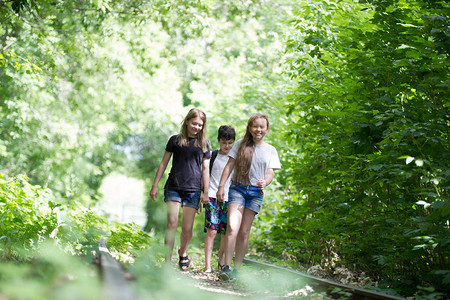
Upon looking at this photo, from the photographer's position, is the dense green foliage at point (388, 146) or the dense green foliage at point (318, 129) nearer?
the dense green foliage at point (388, 146)

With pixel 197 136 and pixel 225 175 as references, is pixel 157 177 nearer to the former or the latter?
pixel 197 136

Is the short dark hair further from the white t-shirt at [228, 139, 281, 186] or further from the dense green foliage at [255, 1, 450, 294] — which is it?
the dense green foliage at [255, 1, 450, 294]

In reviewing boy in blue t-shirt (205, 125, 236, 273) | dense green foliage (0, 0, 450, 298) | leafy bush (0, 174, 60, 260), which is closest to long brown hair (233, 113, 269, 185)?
boy in blue t-shirt (205, 125, 236, 273)

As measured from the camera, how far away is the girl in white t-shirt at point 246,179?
682 centimetres

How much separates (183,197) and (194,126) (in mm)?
987

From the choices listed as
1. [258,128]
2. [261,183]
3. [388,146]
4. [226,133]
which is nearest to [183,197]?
[226,133]

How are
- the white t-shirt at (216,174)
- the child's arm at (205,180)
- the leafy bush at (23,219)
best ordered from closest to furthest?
1. the leafy bush at (23,219)
2. the child's arm at (205,180)
3. the white t-shirt at (216,174)

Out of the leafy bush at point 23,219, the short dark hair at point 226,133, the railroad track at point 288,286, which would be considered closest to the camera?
→ the railroad track at point 288,286

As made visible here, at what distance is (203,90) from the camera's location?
95.1 feet

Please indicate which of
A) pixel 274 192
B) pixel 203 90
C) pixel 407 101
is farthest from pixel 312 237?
pixel 203 90

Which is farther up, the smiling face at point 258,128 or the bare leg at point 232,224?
the smiling face at point 258,128

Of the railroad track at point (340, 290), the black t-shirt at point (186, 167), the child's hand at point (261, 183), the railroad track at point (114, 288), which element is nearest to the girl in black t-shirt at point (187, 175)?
the black t-shirt at point (186, 167)

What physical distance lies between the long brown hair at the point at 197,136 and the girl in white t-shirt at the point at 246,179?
2.40ft

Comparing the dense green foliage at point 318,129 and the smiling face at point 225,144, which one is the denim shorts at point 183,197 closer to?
the dense green foliage at point 318,129
